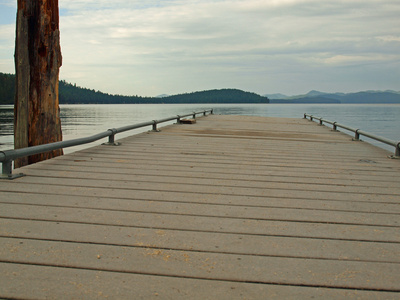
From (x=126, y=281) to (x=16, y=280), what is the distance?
50 cm

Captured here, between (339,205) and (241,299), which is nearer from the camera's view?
(241,299)

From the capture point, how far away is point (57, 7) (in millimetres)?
5492

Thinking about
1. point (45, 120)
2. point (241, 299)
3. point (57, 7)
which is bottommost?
point (241, 299)

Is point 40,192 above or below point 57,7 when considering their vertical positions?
below

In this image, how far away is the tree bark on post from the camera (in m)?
5.12

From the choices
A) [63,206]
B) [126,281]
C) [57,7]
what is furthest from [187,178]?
[57,7]

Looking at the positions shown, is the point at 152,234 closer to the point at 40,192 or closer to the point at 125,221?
the point at 125,221

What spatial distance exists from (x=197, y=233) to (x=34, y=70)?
399 centimetres

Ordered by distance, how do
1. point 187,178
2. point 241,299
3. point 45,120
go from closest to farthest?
point 241,299, point 187,178, point 45,120

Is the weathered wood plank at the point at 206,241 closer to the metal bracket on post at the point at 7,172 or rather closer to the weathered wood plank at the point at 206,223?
the weathered wood plank at the point at 206,223

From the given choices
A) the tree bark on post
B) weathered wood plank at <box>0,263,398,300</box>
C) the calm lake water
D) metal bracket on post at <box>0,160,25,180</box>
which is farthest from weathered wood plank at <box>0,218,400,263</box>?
the calm lake water

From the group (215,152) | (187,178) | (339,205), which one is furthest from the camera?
(215,152)

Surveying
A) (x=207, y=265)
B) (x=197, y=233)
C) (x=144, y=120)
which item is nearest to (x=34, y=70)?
(x=197, y=233)

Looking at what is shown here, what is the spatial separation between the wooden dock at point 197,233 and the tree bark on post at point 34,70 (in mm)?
1245
